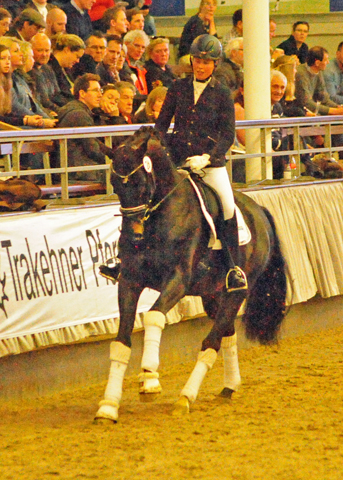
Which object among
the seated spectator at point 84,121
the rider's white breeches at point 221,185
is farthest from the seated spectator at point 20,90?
the rider's white breeches at point 221,185

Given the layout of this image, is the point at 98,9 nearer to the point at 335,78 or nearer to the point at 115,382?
the point at 335,78

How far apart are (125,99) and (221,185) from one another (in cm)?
319

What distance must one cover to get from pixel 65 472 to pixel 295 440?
5.17ft

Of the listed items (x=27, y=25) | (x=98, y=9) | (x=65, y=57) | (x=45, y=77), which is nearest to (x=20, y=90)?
(x=45, y=77)

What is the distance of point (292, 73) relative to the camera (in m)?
11.8

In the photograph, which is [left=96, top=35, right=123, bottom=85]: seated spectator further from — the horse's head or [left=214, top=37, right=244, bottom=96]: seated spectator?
the horse's head

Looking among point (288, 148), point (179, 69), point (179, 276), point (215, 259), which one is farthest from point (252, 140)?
point (179, 276)

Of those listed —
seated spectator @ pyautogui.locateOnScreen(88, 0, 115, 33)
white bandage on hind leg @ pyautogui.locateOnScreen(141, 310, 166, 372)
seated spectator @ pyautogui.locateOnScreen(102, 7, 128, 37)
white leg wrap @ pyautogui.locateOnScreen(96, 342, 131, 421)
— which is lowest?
white leg wrap @ pyautogui.locateOnScreen(96, 342, 131, 421)

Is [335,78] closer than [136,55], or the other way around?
[136,55]

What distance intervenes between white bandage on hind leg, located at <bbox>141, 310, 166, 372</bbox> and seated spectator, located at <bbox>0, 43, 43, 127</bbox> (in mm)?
3163

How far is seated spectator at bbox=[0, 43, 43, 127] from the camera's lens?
8516 mm

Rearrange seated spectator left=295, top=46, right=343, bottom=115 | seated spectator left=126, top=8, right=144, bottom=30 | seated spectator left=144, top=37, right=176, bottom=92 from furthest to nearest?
seated spectator left=295, top=46, right=343, bottom=115, seated spectator left=126, top=8, right=144, bottom=30, seated spectator left=144, top=37, right=176, bottom=92

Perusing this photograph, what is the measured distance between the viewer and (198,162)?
668cm

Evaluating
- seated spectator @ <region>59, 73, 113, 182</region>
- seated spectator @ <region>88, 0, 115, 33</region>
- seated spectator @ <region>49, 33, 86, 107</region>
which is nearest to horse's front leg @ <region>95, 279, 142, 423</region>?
seated spectator @ <region>59, 73, 113, 182</region>
